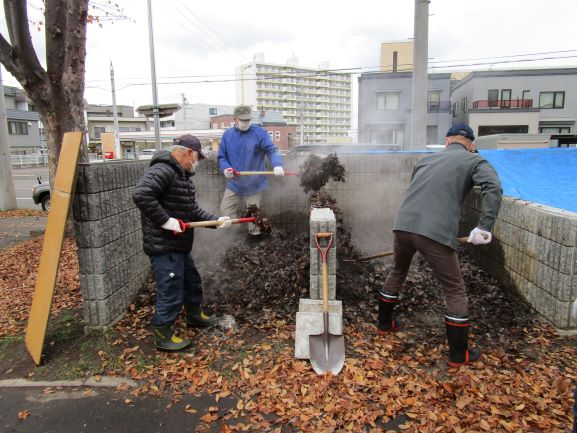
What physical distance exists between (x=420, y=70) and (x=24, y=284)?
7.88 meters

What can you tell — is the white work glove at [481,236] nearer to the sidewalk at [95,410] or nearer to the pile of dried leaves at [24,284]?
the sidewalk at [95,410]

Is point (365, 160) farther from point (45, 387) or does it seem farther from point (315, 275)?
point (45, 387)

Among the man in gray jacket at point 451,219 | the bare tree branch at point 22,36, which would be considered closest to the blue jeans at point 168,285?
the man in gray jacket at point 451,219

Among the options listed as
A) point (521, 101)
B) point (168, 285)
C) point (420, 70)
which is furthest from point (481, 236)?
point (521, 101)

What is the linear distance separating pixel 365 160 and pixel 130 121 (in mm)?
66278

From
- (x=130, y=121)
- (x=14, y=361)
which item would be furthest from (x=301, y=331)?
(x=130, y=121)

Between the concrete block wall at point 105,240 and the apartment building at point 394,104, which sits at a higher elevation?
the apartment building at point 394,104

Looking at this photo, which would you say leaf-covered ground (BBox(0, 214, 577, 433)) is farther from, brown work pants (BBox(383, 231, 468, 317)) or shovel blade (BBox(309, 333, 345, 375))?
brown work pants (BBox(383, 231, 468, 317))

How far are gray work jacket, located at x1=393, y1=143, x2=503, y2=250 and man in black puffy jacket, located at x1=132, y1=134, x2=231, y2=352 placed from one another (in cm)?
198

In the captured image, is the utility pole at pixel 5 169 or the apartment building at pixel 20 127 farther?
the apartment building at pixel 20 127

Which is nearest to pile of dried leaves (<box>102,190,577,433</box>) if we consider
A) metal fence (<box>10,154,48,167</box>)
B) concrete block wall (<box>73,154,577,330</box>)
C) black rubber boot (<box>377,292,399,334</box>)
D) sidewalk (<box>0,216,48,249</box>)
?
black rubber boot (<box>377,292,399,334</box>)

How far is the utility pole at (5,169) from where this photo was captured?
39.0 ft

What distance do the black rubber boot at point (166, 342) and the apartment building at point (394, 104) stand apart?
92.5 ft

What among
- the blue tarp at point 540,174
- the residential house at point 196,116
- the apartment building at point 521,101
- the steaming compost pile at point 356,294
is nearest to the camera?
the steaming compost pile at point 356,294
